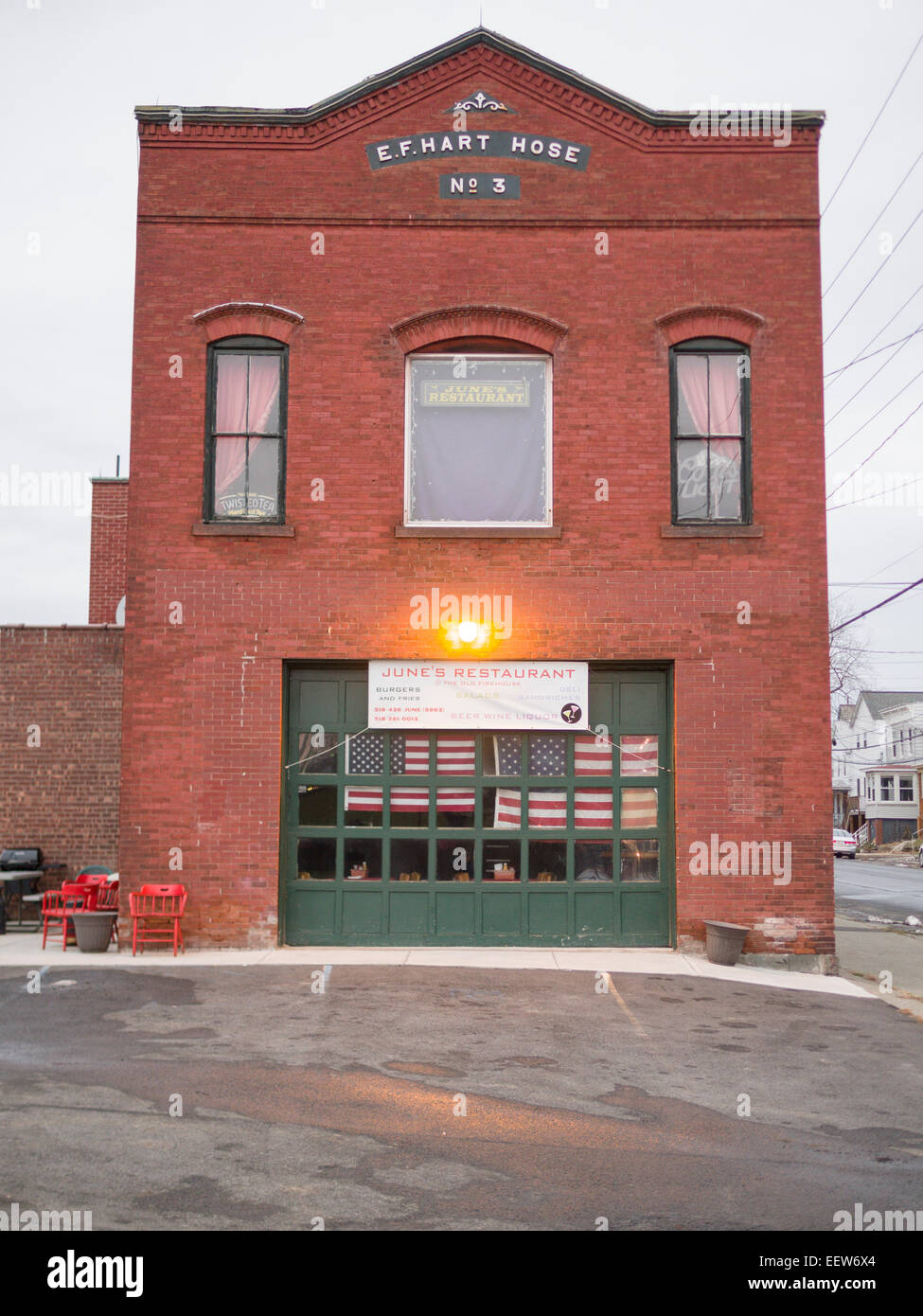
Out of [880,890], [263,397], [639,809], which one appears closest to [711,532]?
[639,809]

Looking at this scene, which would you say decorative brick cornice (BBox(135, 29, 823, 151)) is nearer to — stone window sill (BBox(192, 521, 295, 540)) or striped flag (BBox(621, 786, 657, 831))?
stone window sill (BBox(192, 521, 295, 540))

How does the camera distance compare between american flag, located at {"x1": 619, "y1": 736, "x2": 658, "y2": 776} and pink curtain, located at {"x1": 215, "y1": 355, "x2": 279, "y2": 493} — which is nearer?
american flag, located at {"x1": 619, "y1": 736, "x2": 658, "y2": 776}

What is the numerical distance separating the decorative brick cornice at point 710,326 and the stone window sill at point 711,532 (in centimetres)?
217

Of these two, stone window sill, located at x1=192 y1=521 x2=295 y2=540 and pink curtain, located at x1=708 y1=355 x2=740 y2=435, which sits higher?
pink curtain, located at x1=708 y1=355 x2=740 y2=435

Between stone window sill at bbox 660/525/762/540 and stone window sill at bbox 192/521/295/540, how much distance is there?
427cm

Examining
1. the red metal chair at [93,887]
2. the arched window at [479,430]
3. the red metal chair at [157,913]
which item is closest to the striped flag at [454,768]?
the arched window at [479,430]

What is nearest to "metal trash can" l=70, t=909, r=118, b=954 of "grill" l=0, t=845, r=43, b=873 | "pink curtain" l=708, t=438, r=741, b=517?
"grill" l=0, t=845, r=43, b=873

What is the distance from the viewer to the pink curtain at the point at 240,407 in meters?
13.4

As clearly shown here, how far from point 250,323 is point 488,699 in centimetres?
513

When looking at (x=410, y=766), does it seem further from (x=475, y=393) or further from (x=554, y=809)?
(x=475, y=393)

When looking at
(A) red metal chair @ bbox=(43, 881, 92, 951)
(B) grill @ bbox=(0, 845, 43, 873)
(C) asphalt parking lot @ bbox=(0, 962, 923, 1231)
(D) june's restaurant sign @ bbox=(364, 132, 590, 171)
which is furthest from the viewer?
(B) grill @ bbox=(0, 845, 43, 873)

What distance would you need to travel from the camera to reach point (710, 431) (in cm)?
1338

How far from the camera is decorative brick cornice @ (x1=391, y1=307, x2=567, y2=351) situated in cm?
1327
